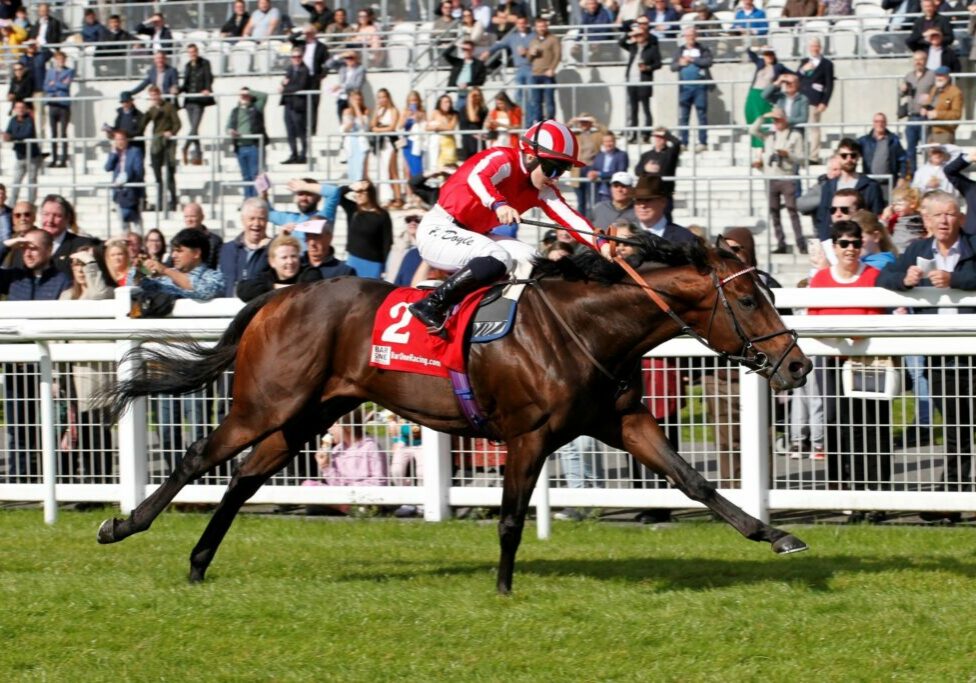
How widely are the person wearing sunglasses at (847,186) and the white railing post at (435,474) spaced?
4346 mm

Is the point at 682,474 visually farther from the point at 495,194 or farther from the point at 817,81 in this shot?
the point at 817,81

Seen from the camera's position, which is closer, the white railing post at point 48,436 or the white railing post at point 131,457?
the white railing post at point 48,436

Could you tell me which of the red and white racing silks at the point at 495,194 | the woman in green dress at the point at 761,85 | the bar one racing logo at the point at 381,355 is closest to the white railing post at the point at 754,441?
the red and white racing silks at the point at 495,194

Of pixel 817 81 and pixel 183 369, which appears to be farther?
pixel 817 81

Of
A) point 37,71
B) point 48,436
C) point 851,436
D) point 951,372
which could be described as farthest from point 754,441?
point 37,71

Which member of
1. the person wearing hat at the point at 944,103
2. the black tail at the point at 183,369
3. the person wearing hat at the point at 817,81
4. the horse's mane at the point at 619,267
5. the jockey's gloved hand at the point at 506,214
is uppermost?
the person wearing hat at the point at 817,81

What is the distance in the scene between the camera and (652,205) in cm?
952

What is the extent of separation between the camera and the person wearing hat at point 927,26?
15.2m

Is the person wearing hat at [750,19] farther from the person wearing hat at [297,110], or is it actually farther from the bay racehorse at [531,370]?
the bay racehorse at [531,370]

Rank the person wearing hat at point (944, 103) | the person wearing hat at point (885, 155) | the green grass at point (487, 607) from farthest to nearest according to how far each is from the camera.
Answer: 1. the person wearing hat at point (944, 103)
2. the person wearing hat at point (885, 155)
3. the green grass at point (487, 607)

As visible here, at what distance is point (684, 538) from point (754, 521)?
155cm

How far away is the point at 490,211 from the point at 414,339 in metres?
0.64

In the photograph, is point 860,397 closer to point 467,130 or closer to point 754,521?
point 754,521

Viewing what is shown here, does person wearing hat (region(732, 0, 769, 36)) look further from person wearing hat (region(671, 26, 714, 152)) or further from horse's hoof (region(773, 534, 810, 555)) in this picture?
horse's hoof (region(773, 534, 810, 555))
